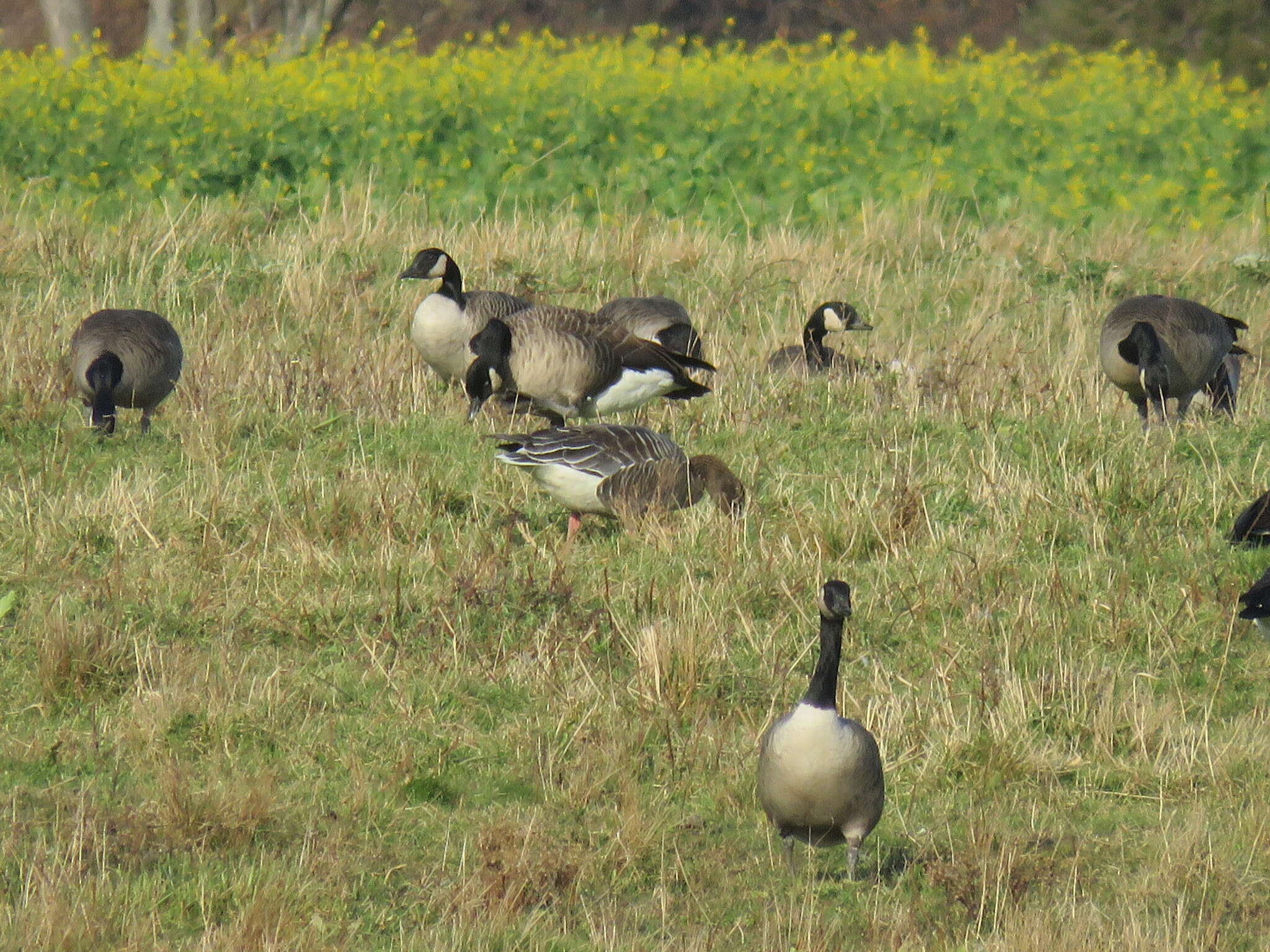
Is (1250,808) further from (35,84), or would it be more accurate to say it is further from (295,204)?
(35,84)

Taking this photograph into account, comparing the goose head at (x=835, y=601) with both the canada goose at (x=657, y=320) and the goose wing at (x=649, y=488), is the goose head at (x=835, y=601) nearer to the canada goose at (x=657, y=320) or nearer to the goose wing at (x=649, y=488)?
the goose wing at (x=649, y=488)

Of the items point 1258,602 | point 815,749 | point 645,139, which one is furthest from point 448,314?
point 645,139

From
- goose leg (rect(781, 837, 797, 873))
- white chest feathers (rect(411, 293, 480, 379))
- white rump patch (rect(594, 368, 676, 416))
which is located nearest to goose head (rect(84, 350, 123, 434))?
white chest feathers (rect(411, 293, 480, 379))

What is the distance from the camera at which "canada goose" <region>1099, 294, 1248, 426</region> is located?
976 cm

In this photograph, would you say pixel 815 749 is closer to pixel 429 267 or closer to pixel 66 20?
pixel 429 267

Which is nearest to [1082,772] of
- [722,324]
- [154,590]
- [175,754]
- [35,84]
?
[175,754]

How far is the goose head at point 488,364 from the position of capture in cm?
977

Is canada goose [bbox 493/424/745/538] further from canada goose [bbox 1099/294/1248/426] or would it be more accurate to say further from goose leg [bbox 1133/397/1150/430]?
canada goose [bbox 1099/294/1248/426]

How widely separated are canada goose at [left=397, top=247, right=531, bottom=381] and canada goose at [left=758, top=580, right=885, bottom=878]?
239 inches

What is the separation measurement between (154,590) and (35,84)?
13.2 metres

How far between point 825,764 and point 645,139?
562 inches

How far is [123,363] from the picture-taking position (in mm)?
8773

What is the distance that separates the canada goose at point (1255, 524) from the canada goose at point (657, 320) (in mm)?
4120

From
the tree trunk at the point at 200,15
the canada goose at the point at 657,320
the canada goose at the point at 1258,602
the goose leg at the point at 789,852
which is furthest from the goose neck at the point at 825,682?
the tree trunk at the point at 200,15
